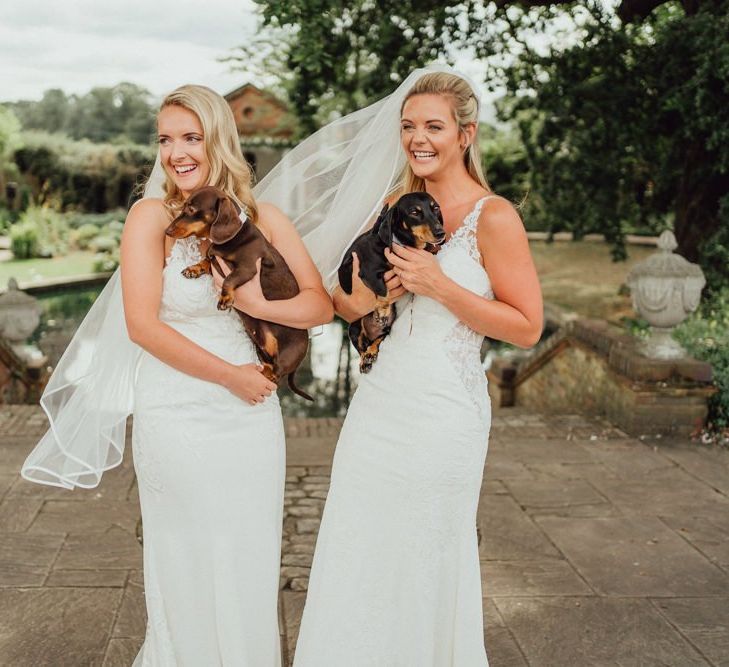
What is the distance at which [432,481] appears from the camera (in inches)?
103

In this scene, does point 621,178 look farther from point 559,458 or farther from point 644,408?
point 559,458

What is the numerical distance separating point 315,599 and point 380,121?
1754 mm

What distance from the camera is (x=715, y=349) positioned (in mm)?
7410

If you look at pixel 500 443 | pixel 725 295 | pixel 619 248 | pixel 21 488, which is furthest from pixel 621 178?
pixel 21 488

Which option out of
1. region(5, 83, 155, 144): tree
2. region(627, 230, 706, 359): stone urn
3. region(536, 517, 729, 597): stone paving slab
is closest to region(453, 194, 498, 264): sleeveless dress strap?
region(536, 517, 729, 597): stone paving slab

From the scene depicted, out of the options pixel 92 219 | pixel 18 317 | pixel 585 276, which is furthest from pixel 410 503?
pixel 92 219

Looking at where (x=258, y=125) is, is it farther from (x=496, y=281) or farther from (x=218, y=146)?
(x=496, y=281)

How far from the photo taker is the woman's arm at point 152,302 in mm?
2455

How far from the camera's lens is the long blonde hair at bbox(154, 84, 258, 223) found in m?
2.45

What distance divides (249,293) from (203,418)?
0.43m

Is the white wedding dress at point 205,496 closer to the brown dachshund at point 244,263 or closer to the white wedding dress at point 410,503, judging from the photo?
Answer: the brown dachshund at point 244,263

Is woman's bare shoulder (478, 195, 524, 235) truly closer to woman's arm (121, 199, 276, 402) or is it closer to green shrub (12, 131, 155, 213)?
woman's arm (121, 199, 276, 402)

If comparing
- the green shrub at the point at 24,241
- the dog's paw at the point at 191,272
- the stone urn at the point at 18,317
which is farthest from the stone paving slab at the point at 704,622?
the green shrub at the point at 24,241

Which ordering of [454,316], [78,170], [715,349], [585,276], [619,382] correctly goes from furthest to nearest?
[78,170] < [585,276] < [715,349] < [619,382] < [454,316]
